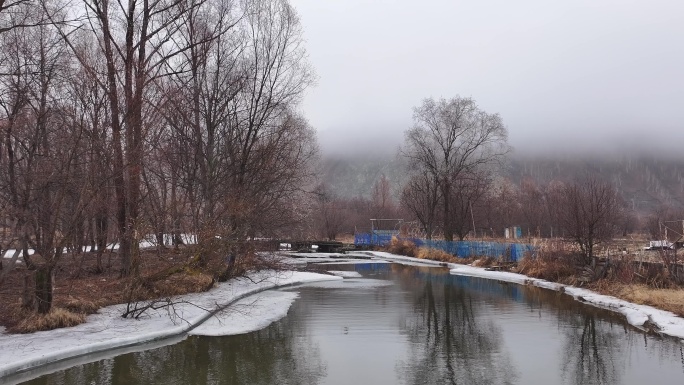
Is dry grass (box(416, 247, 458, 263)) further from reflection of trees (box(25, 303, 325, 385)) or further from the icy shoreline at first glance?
reflection of trees (box(25, 303, 325, 385))

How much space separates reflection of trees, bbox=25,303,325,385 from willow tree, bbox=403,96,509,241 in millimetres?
39623

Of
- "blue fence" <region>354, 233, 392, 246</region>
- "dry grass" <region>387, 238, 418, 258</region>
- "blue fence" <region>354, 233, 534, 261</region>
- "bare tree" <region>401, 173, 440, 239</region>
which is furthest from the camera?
"blue fence" <region>354, 233, 392, 246</region>

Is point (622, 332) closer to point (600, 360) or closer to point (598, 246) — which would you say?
point (600, 360)

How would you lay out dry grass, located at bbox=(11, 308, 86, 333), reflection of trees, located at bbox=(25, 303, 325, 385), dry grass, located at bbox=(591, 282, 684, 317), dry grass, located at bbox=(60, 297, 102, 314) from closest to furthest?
reflection of trees, located at bbox=(25, 303, 325, 385)
dry grass, located at bbox=(11, 308, 86, 333)
dry grass, located at bbox=(60, 297, 102, 314)
dry grass, located at bbox=(591, 282, 684, 317)

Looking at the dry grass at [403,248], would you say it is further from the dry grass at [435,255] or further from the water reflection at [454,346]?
the water reflection at [454,346]

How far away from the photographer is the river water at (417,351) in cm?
1031

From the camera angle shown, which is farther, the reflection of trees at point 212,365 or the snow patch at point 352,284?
the snow patch at point 352,284

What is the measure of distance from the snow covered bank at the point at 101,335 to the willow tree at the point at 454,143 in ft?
120

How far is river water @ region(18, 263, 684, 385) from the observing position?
10312 millimetres

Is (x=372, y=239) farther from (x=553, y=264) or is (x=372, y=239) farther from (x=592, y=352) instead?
(x=592, y=352)

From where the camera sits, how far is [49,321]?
12.9 meters

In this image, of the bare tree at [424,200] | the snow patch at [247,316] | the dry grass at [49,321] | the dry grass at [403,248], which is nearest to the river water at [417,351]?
the snow patch at [247,316]

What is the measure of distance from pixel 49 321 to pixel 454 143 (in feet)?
147

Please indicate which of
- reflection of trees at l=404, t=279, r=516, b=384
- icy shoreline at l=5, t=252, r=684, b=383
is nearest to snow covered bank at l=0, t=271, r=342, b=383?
icy shoreline at l=5, t=252, r=684, b=383
